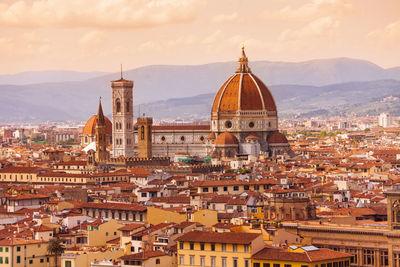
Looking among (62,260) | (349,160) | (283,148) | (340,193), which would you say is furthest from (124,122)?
(62,260)

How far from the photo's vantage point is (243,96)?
146 meters

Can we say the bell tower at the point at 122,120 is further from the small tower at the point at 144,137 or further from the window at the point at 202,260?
the window at the point at 202,260

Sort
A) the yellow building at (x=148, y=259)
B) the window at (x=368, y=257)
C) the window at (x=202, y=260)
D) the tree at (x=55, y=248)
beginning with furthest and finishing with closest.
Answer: the tree at (x=55, y=248) < the window at (x=368, y=257) < the yellow building at (x=148, y=259) < the window at (x=202, y=260)

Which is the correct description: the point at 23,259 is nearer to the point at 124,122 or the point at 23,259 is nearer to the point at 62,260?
the point at 62,260

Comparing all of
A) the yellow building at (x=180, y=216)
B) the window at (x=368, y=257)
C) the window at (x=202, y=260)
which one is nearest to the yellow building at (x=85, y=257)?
the window at (x=202, y=260)

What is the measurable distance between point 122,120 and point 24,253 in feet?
324

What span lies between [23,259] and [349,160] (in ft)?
246

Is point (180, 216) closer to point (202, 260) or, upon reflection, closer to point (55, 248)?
point (55, 248)

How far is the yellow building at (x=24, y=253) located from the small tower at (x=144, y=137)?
295 ft

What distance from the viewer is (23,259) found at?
171ft

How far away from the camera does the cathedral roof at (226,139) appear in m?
141

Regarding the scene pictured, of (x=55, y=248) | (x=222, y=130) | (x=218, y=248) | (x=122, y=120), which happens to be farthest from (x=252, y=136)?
(x=218, y=248)

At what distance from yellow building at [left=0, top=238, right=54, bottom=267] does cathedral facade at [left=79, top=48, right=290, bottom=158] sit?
284ft

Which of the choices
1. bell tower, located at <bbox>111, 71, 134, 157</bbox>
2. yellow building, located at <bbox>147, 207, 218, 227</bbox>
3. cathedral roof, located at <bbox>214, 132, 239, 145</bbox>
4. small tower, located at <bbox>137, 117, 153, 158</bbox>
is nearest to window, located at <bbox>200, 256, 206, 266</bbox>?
yellow building, located at <bbox>147, 207, 218, 227</bbox>
